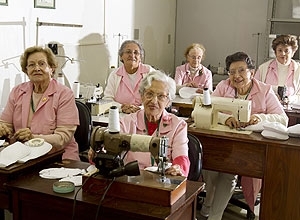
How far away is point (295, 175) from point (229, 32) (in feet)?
10.8

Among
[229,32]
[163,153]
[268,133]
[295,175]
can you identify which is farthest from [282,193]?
[229,32]

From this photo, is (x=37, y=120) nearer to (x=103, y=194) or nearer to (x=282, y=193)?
(x=103, y=194)

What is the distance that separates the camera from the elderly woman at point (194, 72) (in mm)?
4316

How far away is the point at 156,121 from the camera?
2.16 meters

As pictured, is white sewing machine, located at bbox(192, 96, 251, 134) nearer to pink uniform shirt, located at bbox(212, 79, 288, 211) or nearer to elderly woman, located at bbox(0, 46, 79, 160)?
pink uniform shirt, located at bbox(212, 79, 288, 211)

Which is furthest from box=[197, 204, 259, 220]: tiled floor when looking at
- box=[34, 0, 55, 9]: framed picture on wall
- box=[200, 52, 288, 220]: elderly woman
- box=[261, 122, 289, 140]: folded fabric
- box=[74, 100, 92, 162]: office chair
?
box=[34, 0, 55, 9]: framed picture on wall

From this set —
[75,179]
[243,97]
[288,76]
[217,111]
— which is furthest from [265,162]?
[288,76]

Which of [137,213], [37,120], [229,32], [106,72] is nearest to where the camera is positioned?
[137,213]

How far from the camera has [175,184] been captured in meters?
1.57

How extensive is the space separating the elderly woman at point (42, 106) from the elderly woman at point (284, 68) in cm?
230

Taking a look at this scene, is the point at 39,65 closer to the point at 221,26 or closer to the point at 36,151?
the point at 36,151

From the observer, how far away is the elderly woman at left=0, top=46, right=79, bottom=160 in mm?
2402

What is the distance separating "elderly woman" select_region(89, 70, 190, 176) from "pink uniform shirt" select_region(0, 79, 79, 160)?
39 cm

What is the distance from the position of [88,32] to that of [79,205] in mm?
2525
